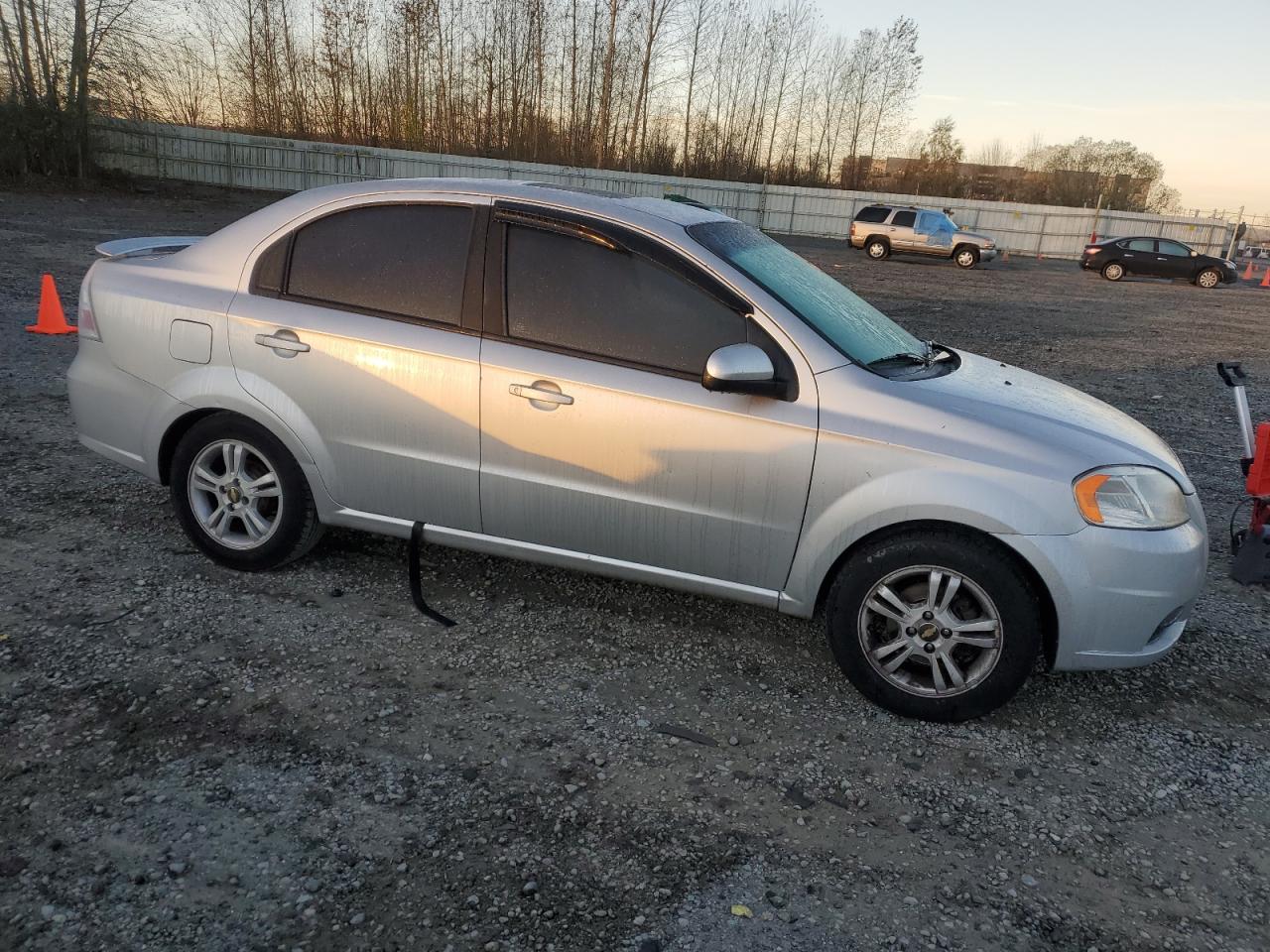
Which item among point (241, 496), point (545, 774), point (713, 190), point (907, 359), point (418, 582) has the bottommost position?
point (545, 774)

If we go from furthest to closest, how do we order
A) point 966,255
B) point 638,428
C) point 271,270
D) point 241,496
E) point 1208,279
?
point 966,255 < point 1208,279 < point 241,496 < point 271,270 < point 638,428

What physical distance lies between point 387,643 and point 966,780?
2.27 metres

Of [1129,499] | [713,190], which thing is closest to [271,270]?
[1129,499]

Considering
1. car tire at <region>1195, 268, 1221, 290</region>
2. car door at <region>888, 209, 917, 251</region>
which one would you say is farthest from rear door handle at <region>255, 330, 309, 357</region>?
car tire at <region>1195, 268, 1221, 290</region>

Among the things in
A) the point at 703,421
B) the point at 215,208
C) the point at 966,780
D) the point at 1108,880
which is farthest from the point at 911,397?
the point at 215,208

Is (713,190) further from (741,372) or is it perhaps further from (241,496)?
(741,372)

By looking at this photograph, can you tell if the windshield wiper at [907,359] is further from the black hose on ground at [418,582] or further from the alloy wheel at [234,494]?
the alloy wheel at [234,494]

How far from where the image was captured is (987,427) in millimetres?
3342

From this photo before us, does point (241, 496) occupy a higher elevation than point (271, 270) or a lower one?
lower

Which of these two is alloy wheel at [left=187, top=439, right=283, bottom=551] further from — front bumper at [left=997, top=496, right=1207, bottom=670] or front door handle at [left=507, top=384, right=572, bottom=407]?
front bumper at [left=997, top=496, right=1207, bottom=670]

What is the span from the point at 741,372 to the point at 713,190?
39.5m

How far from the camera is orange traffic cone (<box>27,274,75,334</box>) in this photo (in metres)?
9.45

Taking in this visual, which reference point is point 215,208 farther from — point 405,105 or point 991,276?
point 991,276

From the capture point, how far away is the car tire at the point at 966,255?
29734 mm
